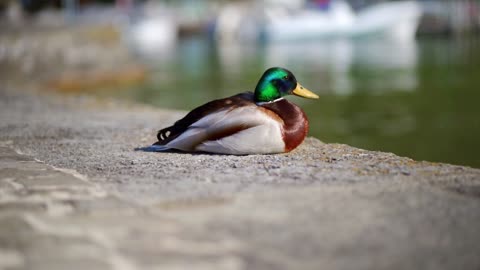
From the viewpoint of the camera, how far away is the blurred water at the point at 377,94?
1152cm

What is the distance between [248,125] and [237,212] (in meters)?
1.66

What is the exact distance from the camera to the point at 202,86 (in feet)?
70.2

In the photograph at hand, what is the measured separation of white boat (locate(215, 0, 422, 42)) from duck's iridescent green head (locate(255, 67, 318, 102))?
154 feet

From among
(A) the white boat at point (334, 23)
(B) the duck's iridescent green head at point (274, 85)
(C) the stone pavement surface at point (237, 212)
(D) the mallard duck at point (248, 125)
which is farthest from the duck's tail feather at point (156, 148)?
(A) the white boat at point (334, 23)

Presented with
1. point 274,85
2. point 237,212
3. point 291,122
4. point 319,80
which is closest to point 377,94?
point 319,80

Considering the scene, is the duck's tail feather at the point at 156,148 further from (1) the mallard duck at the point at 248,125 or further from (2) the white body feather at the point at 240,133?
(2) the white body feather at the point at 240,133

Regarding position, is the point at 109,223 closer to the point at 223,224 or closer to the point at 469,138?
the point at 223,224

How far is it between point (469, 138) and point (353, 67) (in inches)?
675

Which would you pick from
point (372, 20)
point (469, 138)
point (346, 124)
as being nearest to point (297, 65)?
point (346, 124)

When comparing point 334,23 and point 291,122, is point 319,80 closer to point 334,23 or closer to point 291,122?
point 291,122

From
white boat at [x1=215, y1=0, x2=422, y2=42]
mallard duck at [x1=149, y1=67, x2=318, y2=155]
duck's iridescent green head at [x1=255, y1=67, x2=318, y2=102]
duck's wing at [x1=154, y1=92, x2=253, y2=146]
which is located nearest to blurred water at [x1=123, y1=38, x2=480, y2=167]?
duck's iridescent green head at [x1=255, y1=67, x2=318, y2=102]

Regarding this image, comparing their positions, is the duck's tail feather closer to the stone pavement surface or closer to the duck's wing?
the duck's wing

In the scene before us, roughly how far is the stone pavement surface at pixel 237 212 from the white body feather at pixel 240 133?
0.29 feet

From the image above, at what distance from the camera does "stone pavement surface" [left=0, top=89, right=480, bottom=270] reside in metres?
2.89
